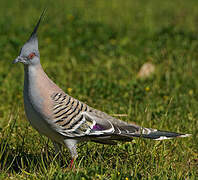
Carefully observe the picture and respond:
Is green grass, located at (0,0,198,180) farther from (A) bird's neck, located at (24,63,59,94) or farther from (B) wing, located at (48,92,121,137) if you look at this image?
(A) bird's neck, located at (24,63,59,94)

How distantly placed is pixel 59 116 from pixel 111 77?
9.63ft

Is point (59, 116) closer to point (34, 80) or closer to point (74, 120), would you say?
point (74, 120)

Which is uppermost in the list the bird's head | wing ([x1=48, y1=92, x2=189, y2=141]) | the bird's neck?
the bird's head

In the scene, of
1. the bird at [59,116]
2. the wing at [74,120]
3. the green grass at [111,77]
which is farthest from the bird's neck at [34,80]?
the green grass at [111,77]

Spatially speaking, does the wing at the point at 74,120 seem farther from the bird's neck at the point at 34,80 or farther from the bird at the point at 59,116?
the bird's neck at the point at 34,80

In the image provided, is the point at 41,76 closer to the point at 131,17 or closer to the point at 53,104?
the point at 53,104

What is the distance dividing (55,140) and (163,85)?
289cm

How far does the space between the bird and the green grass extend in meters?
0.21

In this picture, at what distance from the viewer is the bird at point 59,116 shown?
3.83 meters

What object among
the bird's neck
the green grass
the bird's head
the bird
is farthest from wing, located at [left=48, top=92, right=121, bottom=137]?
the bird's head

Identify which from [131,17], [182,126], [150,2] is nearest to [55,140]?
[182,126]

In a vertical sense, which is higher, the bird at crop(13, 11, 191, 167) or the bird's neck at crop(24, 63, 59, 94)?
the bird's neck at crop(24, 63, 59, 94)

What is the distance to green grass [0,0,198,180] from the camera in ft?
13.3

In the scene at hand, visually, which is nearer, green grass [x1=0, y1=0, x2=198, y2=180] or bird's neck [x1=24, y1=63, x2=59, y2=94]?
bird's neck [x1=24, y1=63, x2=59, y2=94]
